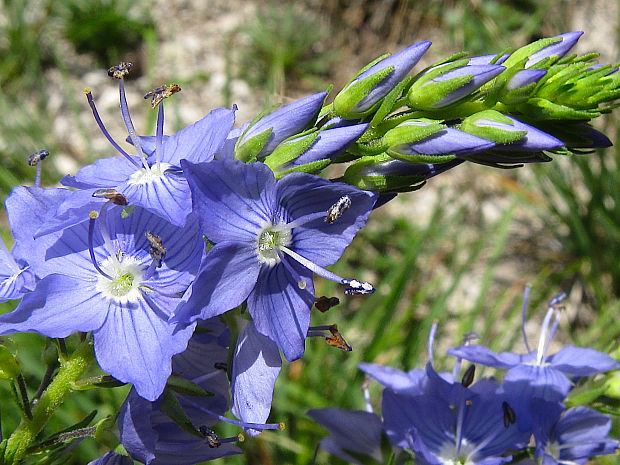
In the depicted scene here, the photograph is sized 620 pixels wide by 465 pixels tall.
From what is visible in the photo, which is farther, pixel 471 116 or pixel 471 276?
pixel 471 276

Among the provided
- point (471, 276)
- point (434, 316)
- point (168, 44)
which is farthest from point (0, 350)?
point (168, 44)

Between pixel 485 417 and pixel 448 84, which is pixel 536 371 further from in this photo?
pixel 448 84

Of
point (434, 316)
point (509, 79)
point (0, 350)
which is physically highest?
point (509, 79)

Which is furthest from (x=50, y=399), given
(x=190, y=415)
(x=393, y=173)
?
(x=393, y=173)

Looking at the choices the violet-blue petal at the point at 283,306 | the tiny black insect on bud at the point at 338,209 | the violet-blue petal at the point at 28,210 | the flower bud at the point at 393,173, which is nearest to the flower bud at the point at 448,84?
the flower bud at the point at 393,173

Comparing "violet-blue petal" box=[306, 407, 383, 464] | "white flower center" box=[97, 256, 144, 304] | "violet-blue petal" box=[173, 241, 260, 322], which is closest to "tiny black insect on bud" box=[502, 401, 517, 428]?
"violet-blue petal" box=[306, 407, 383, 464]

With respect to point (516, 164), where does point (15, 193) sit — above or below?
below

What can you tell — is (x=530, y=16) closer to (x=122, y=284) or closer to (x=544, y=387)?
(x=544, y=387)
